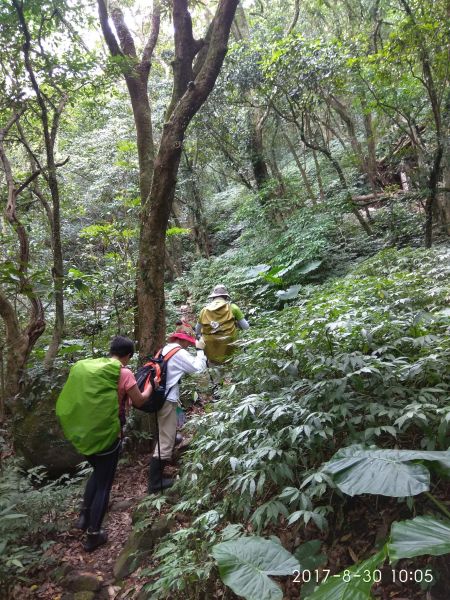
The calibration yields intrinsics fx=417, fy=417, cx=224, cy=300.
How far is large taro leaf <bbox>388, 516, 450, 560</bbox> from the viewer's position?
1488mm

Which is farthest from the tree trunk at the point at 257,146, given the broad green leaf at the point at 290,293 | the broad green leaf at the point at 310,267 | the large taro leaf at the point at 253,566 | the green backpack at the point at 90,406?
the large taro leaf at the point at 253,566

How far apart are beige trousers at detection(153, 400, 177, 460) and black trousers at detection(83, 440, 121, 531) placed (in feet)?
1.96

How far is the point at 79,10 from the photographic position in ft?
20.8

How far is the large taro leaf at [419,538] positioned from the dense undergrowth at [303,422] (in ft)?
2.44

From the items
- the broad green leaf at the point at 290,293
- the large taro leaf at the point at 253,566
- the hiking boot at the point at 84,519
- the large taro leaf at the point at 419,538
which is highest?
the broad green leaf at the point at 290,293

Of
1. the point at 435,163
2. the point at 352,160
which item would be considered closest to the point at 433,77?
the point at 435,163

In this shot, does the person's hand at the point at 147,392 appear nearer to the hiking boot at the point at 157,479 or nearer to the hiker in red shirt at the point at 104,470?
the hiker in red shirt at the point at 104,470

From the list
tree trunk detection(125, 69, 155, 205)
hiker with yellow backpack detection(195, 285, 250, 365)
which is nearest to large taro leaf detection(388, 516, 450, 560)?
hiker with yellow backpack detection(195, 285, 250, 365)

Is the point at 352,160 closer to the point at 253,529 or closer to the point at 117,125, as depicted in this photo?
the point at 117,125

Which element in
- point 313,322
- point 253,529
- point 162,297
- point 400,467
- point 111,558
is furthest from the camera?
point 162,297

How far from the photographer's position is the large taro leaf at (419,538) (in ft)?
4.88

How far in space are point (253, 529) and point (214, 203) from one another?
1708cm

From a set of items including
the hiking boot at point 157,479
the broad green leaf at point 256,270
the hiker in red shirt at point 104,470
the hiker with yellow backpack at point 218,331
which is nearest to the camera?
the hiker in red shirt at point 104,470

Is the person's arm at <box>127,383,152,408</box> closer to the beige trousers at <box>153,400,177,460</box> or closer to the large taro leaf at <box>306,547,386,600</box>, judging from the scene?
the beige trousers at <box>153,400,177,460</box>
